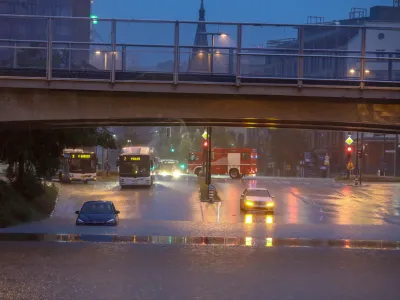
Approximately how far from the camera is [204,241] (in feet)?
71.6

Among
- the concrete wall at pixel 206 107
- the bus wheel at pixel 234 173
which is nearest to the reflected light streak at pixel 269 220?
the concrete wall at pixel 206 107

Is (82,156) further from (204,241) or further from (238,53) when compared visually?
(204,241)

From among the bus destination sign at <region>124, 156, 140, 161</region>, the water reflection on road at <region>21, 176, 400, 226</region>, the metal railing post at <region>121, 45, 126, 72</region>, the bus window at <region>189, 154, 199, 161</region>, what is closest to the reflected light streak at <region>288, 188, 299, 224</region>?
the water reflection on road at <region>21, 176, 400, 226</region>

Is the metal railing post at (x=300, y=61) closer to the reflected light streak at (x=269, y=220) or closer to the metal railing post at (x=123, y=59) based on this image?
the metal railing post at (x=123, y=59)

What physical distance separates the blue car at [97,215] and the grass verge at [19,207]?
10.1 feet

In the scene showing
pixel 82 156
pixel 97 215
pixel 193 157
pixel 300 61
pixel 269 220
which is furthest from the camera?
pixel 193 157

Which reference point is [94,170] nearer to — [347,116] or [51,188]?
[51,188]

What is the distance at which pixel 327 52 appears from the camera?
24.2 m

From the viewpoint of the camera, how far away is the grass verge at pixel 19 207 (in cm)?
2797

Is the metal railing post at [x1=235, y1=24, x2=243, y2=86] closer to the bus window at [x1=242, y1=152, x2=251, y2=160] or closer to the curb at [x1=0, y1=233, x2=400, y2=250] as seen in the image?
the curb at [x1=0, y1=233, x2=400, y2=250]

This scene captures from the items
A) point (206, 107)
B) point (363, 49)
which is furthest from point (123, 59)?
point (363, 49)

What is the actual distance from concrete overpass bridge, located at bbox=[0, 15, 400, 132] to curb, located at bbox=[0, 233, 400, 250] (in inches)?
165

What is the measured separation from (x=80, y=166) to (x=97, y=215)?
3878 centimetres

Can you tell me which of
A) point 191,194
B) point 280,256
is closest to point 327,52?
point 280,256
